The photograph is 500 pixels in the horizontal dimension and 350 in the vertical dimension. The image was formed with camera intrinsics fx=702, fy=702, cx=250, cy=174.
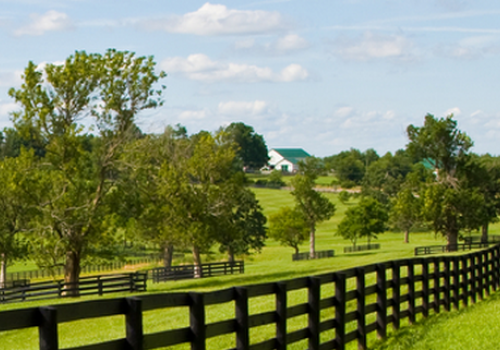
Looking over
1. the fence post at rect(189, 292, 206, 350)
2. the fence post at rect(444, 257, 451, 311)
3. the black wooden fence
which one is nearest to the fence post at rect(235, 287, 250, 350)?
the black wooden fence

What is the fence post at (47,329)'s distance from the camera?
5.02m

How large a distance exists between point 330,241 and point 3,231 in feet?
240

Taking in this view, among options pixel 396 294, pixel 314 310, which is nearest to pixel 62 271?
pixel 396 294

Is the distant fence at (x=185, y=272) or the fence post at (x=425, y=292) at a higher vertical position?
the fence post at (x=425, y=292)

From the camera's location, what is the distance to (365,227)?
8325 cm

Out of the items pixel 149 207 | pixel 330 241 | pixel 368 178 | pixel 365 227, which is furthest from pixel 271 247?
pixel 149 207

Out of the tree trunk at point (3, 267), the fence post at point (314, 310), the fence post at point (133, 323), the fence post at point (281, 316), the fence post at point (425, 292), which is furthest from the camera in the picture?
the tree trunk at point (3, 267)

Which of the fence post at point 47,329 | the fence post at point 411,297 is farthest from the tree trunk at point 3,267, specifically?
the fence post at point 47,329

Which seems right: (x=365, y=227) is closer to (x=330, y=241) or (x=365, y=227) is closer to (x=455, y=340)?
(x=330, y=241)

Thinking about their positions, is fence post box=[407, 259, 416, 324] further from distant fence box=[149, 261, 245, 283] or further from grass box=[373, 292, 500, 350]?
distant fence box=[149, 261, 245, 283]

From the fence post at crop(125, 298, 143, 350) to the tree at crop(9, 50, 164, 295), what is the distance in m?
30.2

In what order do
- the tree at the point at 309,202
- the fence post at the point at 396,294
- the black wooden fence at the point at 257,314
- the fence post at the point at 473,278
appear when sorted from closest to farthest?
1. the black wooden fence at the point at 257,314
2. the fence post at the point at 396,294
3. the fence post at the point at 473,278
4. the tree at the point at 309,202

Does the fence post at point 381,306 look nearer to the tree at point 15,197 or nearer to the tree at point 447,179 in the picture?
the tree at point 15,197

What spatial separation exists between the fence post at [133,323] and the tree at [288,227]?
70342 mm
